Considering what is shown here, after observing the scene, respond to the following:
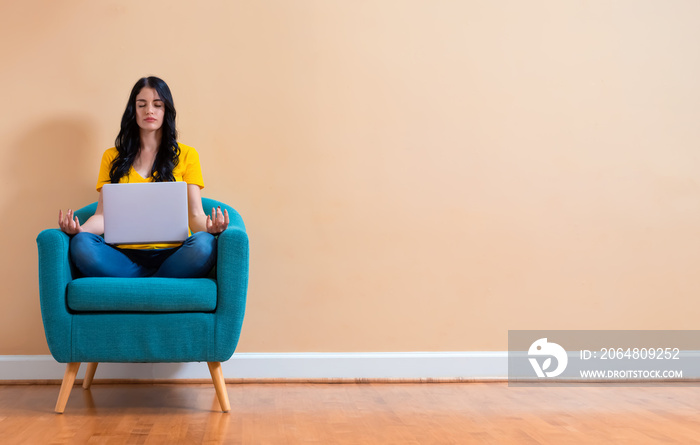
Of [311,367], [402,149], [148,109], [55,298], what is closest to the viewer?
[55,298]

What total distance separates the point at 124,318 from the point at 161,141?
2.79 ft

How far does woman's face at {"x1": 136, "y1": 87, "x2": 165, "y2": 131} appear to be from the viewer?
2.64 metres

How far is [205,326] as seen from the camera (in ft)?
7.24

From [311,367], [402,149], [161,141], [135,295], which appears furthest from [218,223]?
[402,149]

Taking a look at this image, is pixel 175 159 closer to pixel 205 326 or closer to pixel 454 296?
pixel 205 326

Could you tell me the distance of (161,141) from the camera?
272 centimetres

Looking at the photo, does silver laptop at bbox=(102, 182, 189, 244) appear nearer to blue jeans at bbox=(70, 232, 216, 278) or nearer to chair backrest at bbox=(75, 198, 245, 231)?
blue jeans at bbox=(70, 232, 216, 278)

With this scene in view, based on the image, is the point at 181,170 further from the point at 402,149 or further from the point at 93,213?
the point at 402,149

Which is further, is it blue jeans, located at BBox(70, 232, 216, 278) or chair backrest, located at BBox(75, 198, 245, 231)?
chair backrest, located at BBox(75, 198, 245, 231)

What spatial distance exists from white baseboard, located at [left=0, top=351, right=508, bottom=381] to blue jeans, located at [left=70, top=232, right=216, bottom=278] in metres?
0.63

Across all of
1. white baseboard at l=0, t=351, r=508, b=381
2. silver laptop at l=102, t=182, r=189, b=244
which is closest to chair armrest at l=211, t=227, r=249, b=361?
silver laptop at l=102, t=182, r=189, b=244

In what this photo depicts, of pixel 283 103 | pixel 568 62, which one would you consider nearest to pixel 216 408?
pixel 283 103

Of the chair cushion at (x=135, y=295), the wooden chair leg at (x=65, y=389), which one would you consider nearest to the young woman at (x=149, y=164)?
the chair cushion at (x=135, y=295)

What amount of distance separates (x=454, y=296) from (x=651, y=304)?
925mm
